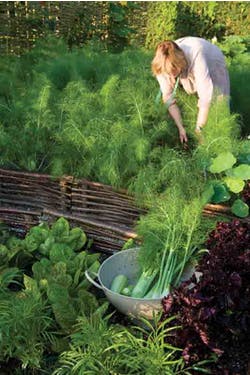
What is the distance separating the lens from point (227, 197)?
3.12 m

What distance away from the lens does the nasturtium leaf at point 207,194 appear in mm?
2996

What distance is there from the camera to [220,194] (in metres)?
3.12

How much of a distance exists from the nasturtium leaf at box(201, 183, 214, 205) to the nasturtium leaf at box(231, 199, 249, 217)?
0.49ft

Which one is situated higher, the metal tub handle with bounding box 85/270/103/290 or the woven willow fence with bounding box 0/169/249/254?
the metal tub handle with bounding box 85/270/103/290

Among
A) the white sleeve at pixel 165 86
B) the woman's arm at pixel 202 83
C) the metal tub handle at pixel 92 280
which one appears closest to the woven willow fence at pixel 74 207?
the metal tub handle at pixel 92 280

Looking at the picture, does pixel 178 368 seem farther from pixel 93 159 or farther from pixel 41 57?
pixel 41 57

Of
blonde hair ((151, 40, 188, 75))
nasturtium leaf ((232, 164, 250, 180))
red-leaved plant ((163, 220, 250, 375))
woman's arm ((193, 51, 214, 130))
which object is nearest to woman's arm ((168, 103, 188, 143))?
woman's arm ((193, 51, 214, 130))

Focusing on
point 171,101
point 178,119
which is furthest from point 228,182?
point 171,101

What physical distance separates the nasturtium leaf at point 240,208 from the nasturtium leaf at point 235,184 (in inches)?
2.4

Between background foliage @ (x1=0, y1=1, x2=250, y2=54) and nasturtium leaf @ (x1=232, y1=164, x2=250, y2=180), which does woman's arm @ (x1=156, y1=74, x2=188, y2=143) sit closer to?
nasturtium leaf @ (x1=232, y1=164, x2=250, y2=180)

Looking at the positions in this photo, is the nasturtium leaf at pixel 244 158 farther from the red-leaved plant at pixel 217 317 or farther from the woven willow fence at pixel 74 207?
the red-leaved plant at pixel 217 317

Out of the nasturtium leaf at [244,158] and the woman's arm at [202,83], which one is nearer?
the nasturtium leaf at [244,158]

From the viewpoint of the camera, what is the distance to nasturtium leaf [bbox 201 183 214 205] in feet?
9.83

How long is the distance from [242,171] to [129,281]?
2.82ft
